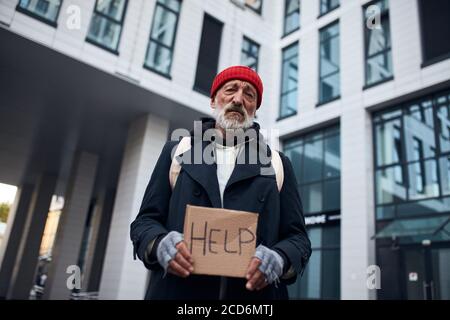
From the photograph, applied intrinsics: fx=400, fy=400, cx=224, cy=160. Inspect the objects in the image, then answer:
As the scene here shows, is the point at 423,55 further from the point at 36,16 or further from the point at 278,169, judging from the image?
the point at 278,169

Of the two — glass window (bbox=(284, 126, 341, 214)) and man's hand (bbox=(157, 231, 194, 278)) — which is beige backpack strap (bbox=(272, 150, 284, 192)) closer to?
man's hand (bbox=(157, 231, 194, 278))

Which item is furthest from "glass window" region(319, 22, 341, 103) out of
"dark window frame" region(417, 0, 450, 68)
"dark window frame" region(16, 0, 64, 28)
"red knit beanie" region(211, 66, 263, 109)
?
"red knit beanie" region(211, 66, 263, 109)

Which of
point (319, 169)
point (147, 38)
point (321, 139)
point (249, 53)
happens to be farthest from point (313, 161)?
point (147, 38)

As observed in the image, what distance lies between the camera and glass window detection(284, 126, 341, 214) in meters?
14.5

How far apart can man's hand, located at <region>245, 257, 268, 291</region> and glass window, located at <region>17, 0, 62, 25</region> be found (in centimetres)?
1095

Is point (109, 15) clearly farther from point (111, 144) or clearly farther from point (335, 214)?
point (335, 214)

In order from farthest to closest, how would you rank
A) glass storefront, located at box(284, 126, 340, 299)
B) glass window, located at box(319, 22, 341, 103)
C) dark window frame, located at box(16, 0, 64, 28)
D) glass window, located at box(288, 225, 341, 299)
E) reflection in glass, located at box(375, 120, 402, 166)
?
glass window, located at box(319, 22, 341, 103) → glass storefront, located at box(284, 126, 340, 299) → glass window, located at box(288, 225, 341, 299) → reflection in glass, located at box(375, 120, 402, 166) → dark window frame, located at box(16, 0, 64, 28)

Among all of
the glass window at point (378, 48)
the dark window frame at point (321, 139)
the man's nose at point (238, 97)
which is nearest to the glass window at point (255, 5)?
the glass window at point (378, 48)

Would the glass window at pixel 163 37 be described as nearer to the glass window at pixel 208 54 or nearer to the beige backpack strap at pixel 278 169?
the glass window at pixel 208 54

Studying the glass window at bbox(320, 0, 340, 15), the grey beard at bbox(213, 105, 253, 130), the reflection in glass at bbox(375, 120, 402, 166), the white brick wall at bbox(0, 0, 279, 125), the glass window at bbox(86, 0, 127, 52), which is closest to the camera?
the grey beard at bbox(213, 105, 253, 130)

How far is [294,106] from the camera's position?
16.5 meters

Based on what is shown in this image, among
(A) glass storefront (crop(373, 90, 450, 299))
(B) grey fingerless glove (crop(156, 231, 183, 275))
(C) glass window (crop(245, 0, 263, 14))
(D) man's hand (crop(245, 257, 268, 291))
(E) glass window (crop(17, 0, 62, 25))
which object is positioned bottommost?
(D) man's hand (crop(245, 257, 268, 291))

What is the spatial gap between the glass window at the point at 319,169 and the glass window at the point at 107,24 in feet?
26.9
